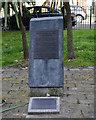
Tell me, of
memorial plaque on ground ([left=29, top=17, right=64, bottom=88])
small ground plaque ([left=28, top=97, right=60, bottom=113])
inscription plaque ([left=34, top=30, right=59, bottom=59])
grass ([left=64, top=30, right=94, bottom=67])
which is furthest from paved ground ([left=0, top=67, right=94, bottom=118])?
inscription plaque ([left=34, top=30, right=59, bottom=59])

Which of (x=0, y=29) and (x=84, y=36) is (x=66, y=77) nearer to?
(x=84, y=36)

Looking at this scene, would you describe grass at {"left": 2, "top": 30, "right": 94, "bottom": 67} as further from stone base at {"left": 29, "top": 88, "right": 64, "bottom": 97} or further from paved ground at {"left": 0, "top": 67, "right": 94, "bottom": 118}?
stone base at {"left": 29, "top": 88, "right": 64, "bottom": 97}

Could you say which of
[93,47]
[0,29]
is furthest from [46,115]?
[0,29]

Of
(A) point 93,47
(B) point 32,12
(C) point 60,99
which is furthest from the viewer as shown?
(B) point 32,12

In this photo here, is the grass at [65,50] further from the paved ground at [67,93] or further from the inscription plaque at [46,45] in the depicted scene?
the inscription plaque at [46,45]

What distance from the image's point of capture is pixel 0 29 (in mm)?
14219

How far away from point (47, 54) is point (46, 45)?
0.20m

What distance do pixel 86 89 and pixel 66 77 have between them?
3.73ft

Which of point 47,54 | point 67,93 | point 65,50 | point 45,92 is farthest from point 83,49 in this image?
point 45,92

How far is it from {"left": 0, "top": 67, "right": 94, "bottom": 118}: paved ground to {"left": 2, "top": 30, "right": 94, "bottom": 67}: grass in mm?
637

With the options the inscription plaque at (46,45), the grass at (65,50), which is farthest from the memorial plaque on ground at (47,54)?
the grass at (65,50)

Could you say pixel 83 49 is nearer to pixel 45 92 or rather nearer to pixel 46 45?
pixel 46 45

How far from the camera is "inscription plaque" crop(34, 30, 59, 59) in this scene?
5414 millimetres

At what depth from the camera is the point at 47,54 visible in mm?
5438
